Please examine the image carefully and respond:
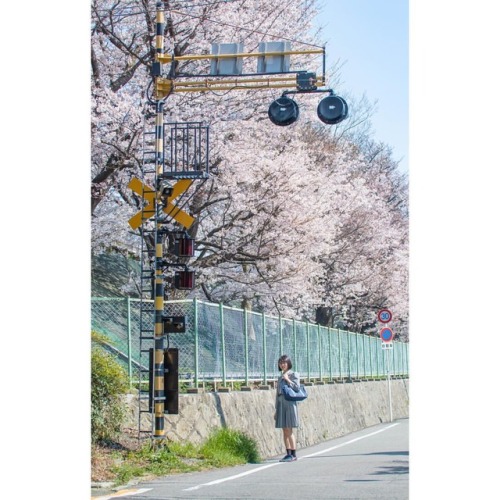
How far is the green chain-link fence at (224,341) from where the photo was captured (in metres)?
13.6

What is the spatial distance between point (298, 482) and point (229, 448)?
3.76m

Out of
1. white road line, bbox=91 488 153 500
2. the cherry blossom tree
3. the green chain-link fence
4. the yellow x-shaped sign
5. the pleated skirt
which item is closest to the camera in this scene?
white road line, bbox=91 488 153 500

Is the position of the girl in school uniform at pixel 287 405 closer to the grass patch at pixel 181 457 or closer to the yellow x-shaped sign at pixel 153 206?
the grass patch at pixel 181 457

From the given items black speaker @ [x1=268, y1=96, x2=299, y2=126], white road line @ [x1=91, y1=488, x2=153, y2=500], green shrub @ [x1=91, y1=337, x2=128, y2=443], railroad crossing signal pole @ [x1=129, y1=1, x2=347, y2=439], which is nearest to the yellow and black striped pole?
railroad crossing signal pole @ [x1=129, y1=1, x2=347, y2=439]

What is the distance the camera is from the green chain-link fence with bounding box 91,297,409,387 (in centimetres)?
1359

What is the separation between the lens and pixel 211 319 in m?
15.1

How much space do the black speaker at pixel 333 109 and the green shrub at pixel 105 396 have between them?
3495 millimetres

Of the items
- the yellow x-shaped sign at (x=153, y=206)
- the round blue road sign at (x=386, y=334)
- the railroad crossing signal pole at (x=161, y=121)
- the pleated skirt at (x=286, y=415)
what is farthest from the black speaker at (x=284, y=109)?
the round blue road sign at (x=386, y=334)

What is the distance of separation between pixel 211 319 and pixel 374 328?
1914 centimetres

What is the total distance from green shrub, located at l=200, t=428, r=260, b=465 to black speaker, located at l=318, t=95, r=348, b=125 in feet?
14.0

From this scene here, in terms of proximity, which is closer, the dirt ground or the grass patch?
the dirt ground

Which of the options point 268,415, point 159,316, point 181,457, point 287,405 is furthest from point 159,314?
point 268,415

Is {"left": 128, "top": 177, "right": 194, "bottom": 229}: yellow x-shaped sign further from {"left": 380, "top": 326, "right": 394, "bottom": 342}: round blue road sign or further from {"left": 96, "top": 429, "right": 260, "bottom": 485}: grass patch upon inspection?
{"left": 380, "top": 326, "right": 394, "bottom": 342}: round blue road sign

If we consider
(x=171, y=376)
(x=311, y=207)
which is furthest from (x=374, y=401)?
(x=171, y=376)
